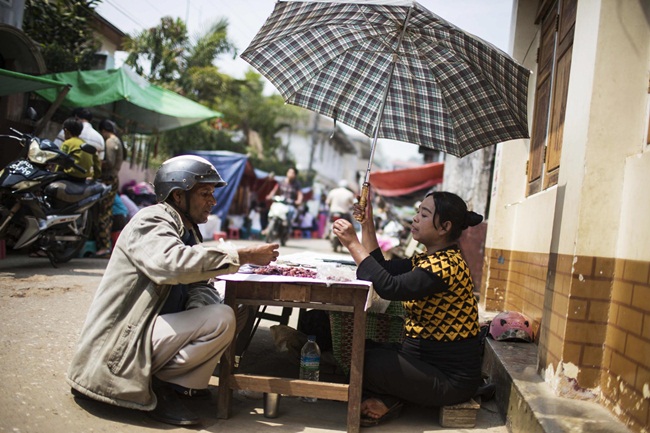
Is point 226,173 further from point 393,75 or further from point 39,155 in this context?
point 393,75

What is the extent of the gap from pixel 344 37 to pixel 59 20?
10208 millimetres

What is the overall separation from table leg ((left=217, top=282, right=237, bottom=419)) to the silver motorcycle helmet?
2.09 feet

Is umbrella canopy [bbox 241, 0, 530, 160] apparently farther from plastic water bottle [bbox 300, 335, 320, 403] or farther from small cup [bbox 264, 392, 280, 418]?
small cup [bbox 264, 392, 280, 418]

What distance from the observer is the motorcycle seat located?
7382mm

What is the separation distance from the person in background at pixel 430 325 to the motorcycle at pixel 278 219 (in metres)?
12.0

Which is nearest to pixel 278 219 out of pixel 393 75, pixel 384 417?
pixel 393 75

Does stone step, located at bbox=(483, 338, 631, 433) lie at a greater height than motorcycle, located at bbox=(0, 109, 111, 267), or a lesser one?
lesser

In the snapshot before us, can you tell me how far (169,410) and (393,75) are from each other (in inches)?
113

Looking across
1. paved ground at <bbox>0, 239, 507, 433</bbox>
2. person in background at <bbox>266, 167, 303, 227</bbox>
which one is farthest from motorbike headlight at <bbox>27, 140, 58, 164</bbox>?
person in background at <bbox>266, 167, 303, 227</bbox>

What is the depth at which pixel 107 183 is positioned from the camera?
9469mm

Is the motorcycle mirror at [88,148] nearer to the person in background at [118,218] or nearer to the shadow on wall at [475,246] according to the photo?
the person in background at [118,218]

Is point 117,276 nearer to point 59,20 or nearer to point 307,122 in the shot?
point 59,20

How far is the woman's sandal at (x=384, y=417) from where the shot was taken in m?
3.57

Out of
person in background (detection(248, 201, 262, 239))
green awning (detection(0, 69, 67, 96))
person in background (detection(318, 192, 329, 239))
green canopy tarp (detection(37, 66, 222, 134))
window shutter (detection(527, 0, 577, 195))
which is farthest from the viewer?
person in background (detection(318, 192, 329, 239))
